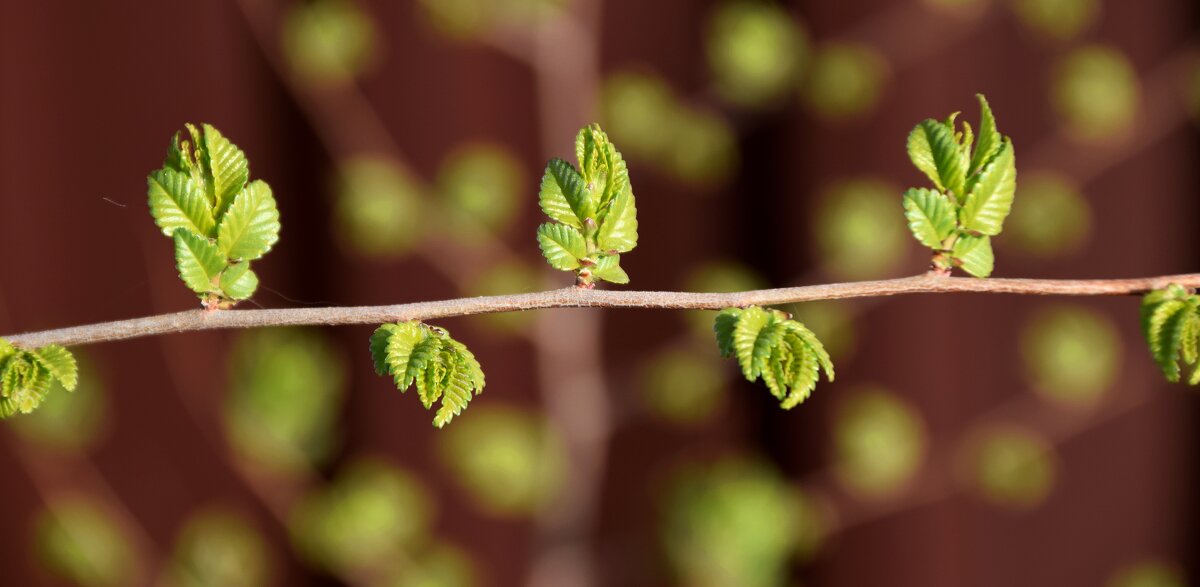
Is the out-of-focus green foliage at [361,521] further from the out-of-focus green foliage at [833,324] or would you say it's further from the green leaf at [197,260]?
the green leaf at [197,260]

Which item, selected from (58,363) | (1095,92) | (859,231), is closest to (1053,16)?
(1095,92)

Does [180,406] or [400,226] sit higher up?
[400,226]

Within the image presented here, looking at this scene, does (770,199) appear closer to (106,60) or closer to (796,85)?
(796,85)

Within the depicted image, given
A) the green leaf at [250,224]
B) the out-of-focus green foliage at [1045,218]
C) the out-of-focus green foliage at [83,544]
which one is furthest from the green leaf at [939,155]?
the out-of-focus green foliage at [83,544]

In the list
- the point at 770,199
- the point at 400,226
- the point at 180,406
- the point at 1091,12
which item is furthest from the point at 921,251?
the point at 180,406

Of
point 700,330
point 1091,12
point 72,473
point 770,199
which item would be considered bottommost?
point 72,473

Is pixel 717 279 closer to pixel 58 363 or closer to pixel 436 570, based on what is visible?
pixel 436 570

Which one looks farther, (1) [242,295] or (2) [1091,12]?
(2) [1091,12]
